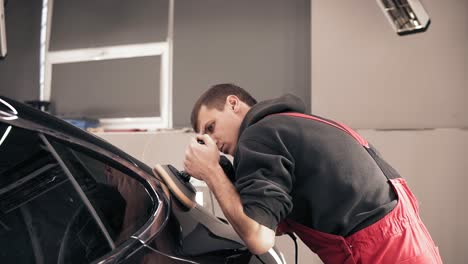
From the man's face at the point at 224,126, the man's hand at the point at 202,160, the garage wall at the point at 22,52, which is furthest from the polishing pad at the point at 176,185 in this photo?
the garage wall at the point at 22,52

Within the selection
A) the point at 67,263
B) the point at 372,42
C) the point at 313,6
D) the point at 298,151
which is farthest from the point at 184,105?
the point at 67,263

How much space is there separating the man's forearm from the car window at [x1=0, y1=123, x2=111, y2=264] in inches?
12.5

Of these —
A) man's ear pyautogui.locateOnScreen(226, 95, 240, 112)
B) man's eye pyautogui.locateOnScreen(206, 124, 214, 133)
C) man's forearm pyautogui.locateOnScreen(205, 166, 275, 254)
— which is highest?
man's ear pyautogui.locateOnScreen(226, 95, 240, 112)

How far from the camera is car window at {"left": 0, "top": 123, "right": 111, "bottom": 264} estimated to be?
73 centimetres

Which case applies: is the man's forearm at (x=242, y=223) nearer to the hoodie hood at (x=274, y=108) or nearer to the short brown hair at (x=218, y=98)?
the hoodie hood at (x=274, y=108)

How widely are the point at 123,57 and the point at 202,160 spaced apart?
2.71 m

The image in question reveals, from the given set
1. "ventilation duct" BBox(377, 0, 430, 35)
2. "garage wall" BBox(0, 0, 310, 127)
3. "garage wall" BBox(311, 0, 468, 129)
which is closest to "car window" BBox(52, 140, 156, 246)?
"ventilation duct" BBox(377, 0, 430, 35)

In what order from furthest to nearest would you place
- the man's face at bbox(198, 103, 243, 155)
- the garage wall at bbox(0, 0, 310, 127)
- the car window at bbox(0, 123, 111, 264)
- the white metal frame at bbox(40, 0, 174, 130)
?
the white metal frame at bbox(40, 0, 174, 130), the garage wall at bbox(0, 0, 310, 127), the man's face at bbox(198, 103, 243, 155), the car window at bbox(0, 123, 111, 264)

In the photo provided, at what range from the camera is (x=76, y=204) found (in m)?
0.84

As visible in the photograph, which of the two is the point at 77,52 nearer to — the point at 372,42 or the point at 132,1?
the point at 132,1

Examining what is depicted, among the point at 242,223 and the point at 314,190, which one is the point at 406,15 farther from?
the point at 242,223

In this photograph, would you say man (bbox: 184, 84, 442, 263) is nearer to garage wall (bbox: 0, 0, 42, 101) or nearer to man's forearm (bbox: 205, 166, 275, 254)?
man's forearm (bbox: 205, 166, 275, 254)

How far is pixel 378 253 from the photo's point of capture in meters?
1.08

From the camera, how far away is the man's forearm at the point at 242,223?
0.98 m
